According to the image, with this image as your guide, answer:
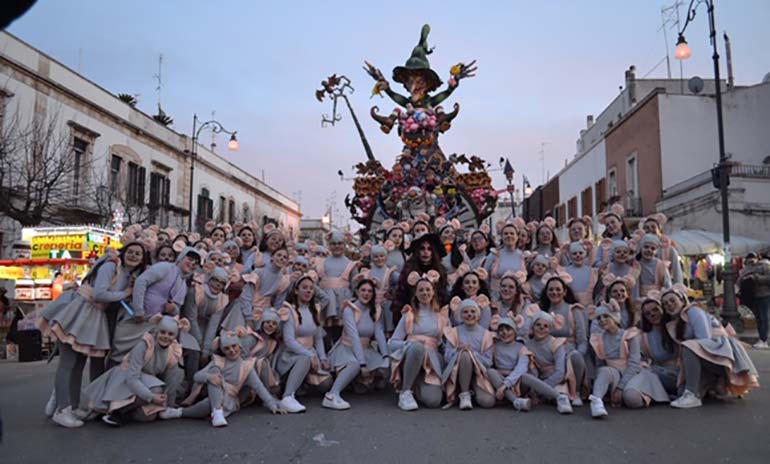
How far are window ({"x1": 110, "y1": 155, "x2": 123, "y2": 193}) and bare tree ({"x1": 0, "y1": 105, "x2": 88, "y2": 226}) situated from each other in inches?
147

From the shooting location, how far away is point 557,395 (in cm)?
578

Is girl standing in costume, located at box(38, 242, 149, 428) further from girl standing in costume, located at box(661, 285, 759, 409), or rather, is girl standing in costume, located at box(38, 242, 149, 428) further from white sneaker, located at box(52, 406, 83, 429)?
girl standing in costume, located at box(661, 285, 759, 409)

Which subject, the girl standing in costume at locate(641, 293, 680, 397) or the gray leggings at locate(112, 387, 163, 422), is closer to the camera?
the gray leggings at locate(112, 387, 163, 422)

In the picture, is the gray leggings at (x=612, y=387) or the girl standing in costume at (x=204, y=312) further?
the girl standing in costume at (x=204, y=312)

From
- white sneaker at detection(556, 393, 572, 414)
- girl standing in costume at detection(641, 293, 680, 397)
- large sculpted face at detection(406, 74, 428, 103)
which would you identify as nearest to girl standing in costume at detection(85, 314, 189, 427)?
white sneaker at detection(556, 393, 572, 414)

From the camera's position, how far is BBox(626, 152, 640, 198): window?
27.0 m

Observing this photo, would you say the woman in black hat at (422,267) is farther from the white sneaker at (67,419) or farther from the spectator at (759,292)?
the spectator at (759,292)

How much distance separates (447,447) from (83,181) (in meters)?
21.1

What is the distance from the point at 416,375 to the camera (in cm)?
616

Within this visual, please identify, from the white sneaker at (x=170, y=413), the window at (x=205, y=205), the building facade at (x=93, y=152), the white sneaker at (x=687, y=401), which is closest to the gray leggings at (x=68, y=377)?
the white sneaker at (x=170, y=413)

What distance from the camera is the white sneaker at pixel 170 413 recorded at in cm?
554

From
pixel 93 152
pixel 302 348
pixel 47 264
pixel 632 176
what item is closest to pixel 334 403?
pixel 302 348

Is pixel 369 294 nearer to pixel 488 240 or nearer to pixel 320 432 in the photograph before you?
pixel 320 432

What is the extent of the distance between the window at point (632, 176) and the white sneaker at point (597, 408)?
2344cm
